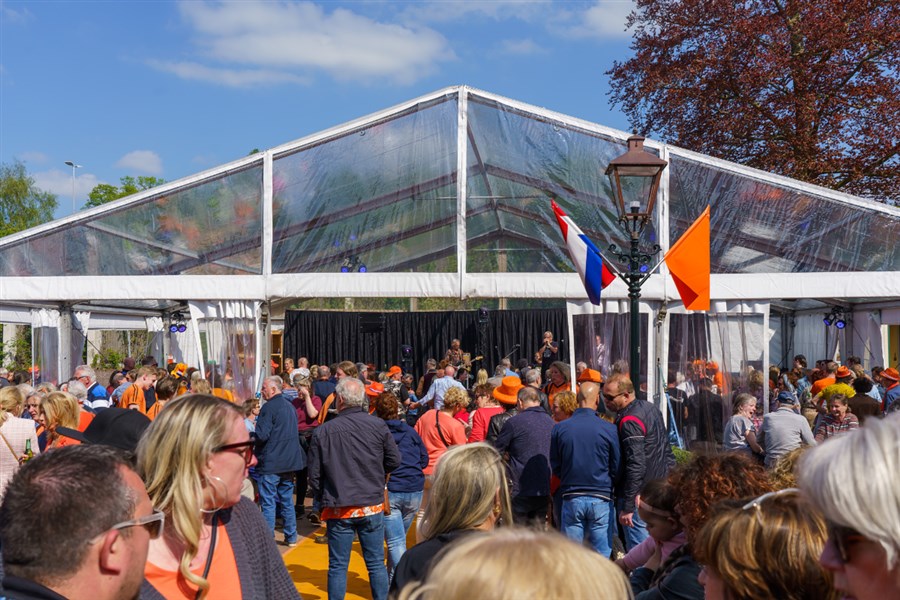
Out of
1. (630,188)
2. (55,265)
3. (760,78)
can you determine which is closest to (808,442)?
(630,188)

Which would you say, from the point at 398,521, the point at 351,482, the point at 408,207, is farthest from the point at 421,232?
the point at 351,482

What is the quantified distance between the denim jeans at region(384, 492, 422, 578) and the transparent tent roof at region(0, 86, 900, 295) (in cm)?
541

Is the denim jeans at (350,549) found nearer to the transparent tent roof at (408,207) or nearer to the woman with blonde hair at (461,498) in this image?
the woman with blonde hair at (461,498)

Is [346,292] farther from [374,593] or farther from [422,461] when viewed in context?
[374,593]

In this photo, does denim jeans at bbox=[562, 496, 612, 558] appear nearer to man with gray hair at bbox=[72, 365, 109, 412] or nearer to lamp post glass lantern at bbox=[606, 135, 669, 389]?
lamp post glass lantern at bbox=[606, 135, 669, 389]

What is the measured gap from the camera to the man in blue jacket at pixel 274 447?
797cm

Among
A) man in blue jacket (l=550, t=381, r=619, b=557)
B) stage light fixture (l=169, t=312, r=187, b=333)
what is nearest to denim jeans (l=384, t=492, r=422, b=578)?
man in blue jacket (l=550, t=381, r=619, b=557)

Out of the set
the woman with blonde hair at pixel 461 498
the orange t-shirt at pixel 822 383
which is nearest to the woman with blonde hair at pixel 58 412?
the woman with blonde hair at pixel 461 498

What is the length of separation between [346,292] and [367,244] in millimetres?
787

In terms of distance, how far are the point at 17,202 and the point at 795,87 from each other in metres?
41.5

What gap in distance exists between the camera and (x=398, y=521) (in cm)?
627

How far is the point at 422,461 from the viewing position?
6492mm

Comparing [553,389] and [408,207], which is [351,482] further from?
[408,207]

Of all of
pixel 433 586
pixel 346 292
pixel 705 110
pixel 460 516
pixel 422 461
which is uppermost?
pixel 705 110
